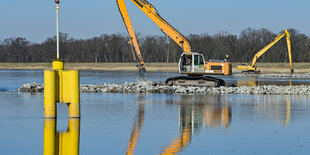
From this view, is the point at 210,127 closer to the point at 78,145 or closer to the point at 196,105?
the point at 78,145

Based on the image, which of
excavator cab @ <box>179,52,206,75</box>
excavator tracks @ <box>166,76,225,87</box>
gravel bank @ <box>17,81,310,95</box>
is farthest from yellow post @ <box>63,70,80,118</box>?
excavator tracks @ <box>166,76,225,87</box>

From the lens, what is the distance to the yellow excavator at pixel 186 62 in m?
34.2

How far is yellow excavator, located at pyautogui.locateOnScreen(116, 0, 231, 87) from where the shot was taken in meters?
34.2

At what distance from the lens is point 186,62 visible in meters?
34.6

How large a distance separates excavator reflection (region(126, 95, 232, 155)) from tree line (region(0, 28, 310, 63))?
84.3m

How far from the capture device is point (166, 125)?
14.3m

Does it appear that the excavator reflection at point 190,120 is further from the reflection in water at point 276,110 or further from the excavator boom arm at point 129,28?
the excavator boom arm at point 129,28

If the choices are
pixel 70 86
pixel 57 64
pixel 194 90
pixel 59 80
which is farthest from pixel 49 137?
pixel 194 90

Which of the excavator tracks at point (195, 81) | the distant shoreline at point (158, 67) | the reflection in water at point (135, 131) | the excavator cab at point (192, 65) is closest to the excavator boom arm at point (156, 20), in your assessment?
the excavator cab at point (192, 65)

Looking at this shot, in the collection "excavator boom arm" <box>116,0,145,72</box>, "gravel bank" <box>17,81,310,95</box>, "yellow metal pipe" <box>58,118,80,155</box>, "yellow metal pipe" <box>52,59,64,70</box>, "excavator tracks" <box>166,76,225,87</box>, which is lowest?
"yellow metal pipe" <box>58,118,80,155</box>

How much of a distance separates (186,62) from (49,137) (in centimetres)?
2297

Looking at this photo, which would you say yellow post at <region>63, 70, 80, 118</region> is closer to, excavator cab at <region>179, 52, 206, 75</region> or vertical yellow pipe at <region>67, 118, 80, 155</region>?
vertical yellow pipe at <region>67, 118, 80, 155</region>

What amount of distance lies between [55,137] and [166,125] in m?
3.31

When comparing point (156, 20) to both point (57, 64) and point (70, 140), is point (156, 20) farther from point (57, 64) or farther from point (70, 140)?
point (70, 140)
